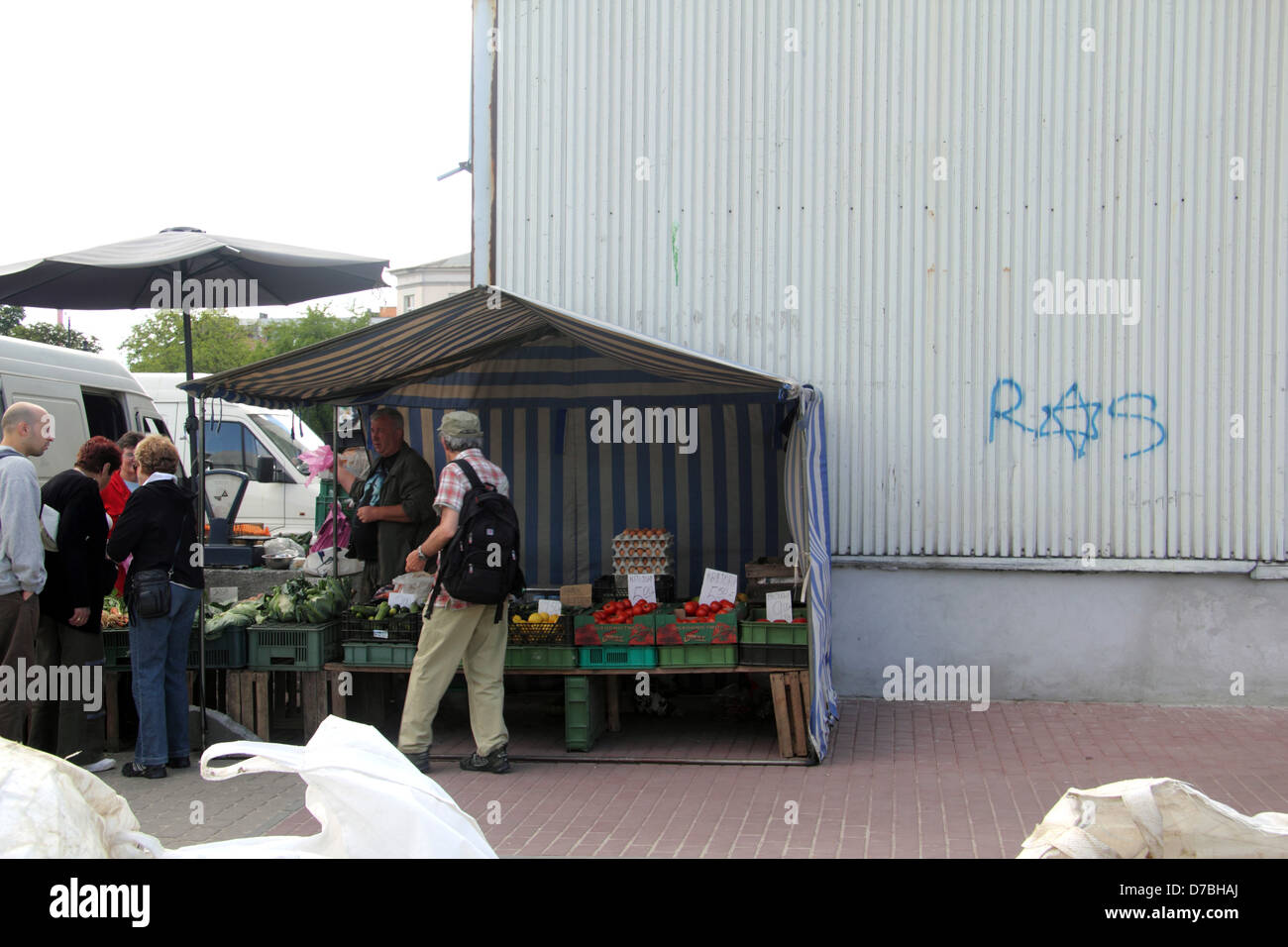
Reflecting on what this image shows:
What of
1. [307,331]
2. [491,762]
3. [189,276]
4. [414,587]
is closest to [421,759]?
[491,762]

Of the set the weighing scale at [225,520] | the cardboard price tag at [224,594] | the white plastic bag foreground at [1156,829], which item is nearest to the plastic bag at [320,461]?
the cardboard price tag at [224,594]

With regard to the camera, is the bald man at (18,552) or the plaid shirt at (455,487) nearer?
the bald man at (18,552)

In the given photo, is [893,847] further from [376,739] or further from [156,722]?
[156,722]

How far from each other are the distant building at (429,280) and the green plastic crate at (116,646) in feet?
185

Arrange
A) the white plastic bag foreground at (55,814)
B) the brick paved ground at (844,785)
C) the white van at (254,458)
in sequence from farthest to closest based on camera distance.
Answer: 1. the white van at (254,458)
2. the brick paved ground at (844,785)
3. the white plastic bag foreground at (55,814)

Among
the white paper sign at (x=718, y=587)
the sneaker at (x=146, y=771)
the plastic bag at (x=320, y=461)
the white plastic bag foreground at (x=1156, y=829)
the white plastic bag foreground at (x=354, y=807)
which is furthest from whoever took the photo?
the plastic bag at (x=320, y=461)

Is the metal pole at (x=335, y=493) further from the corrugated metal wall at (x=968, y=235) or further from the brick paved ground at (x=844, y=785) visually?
the corrugated metal wall at (x=968, y=235)

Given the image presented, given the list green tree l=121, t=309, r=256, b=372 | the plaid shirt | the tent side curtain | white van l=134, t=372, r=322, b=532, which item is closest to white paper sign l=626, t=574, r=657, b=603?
the tent side curtain

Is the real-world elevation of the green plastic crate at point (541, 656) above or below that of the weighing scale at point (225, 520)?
below

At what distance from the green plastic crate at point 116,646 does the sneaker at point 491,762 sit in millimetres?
2320

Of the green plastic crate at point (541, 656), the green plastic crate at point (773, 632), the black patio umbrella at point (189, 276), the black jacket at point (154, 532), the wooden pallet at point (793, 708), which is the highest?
the black patio umbrella at point (189, 276)

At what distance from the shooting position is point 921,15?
8562 mm

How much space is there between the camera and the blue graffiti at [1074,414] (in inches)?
325
